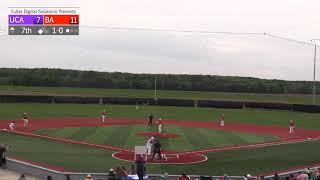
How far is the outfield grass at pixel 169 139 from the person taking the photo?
37.3 meters

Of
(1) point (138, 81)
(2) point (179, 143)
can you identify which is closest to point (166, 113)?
(2) point (179, 143)

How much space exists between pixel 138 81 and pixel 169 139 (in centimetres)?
7252

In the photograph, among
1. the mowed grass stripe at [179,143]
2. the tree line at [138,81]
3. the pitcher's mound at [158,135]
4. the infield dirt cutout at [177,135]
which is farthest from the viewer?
the tree line at [138,81]

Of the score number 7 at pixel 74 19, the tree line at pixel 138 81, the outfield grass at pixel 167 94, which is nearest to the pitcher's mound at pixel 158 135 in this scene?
the score number 7 at pixel 74 19

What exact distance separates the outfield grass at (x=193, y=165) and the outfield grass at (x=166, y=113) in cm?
2173

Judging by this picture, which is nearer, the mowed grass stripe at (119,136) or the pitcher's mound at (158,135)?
the mowed grass stripe at (119,136)

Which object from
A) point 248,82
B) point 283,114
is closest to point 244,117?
point 283,114

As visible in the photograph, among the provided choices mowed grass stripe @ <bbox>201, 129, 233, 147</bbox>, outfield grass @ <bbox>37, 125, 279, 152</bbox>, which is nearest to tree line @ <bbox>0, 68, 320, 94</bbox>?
outfield grass @ <bbox>37, 125, 279, 152</bbox>

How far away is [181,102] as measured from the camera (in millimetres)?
79312

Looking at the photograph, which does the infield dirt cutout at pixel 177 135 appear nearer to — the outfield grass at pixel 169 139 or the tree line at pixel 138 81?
the outfield grass at pixel 169 139

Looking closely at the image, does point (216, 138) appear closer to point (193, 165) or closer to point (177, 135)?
point (177, 135)

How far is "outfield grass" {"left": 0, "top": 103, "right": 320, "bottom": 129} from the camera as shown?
6153 centimetres

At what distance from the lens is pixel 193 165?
29.1 meters

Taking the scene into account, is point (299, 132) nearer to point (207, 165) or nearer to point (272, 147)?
point (272, 147)
